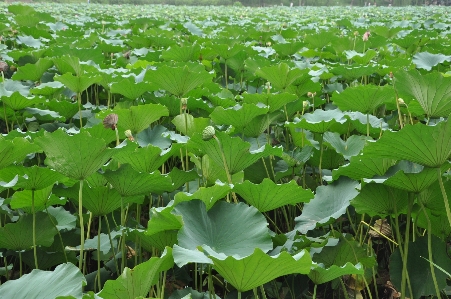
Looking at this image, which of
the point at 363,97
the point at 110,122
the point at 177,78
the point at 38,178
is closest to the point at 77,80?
the point at 177,78

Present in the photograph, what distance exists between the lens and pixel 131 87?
1.70m

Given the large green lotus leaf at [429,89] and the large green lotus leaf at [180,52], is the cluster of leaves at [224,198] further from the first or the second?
the large green lotus leaf at [180,52]

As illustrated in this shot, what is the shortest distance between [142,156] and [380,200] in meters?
0.52

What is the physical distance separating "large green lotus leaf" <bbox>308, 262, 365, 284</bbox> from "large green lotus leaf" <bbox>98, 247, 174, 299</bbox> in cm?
27

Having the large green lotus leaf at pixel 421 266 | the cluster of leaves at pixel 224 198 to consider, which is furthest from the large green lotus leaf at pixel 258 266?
the large green lotus leaf at pixel 421 266

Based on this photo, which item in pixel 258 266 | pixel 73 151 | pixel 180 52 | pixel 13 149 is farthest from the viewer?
pixel 180 52

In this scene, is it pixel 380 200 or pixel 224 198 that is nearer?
pixel 380 200

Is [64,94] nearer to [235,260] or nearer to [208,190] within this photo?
[208,190]

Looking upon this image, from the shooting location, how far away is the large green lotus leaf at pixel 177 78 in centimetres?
154

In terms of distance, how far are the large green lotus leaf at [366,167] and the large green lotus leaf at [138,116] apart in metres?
0.59

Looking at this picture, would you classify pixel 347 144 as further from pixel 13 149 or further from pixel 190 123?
pixel 13 149

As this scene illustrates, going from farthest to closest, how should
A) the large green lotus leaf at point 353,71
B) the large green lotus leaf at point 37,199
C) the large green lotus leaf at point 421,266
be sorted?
the large green lotus leaf at point 353,71 < the large green lotus leaf at point 37,199 < the large green lotus leaf at point 421,266

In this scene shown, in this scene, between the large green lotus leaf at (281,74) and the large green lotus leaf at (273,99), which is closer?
the large green lotus leaf at (273,99)

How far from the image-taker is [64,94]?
2172 millimetres
